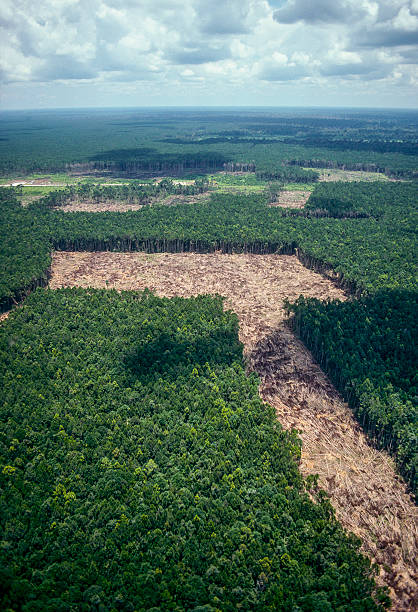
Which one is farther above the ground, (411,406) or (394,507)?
(411,406)

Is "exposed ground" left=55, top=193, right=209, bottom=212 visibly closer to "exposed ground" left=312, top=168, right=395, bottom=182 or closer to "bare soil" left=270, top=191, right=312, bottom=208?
"bare soil" left=270, top=191, right=312, bottom=208

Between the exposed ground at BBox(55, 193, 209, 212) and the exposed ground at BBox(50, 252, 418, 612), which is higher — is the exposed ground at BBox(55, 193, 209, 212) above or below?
above

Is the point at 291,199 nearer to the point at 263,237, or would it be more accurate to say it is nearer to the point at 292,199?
the point at 292,199

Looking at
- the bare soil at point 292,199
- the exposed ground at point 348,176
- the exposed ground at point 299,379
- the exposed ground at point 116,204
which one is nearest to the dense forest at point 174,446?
the exposed ground at point 299,379

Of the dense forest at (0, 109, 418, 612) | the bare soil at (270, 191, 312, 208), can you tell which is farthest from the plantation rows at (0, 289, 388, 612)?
the bare soil at (270, 191, 312, 208)

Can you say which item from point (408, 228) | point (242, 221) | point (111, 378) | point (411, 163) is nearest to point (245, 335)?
point (111, 378)

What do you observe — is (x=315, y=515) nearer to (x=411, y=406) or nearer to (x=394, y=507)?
(x=394, y=507)

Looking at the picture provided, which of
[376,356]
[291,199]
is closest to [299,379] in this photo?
[376,356]
